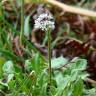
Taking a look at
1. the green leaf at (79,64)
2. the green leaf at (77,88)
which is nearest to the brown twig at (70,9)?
the green leaf at (79,64)

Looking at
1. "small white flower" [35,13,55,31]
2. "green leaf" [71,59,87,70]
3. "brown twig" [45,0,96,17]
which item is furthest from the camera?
"brown twig" [45,0,96,17]

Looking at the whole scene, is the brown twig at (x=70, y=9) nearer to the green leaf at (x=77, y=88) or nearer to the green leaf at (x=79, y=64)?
the green leaf at (x=79, y=64)

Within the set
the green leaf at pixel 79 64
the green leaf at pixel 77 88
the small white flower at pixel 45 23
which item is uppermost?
the small white flower at pixel 45 23

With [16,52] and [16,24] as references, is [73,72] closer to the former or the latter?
[16,52]

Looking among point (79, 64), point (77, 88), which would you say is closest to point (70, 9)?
point (79, 64)

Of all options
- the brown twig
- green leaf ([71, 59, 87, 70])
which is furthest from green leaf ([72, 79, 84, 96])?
the brown twig

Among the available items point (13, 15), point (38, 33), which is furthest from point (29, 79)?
point (13, 15)

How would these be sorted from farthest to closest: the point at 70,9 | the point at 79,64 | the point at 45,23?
the point at 70,9 → the point at 79,64 → the point at 45,23

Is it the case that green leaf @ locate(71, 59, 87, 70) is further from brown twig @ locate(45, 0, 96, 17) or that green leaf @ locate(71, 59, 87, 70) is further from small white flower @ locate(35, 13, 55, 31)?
brown twig @ locate(45, 0, 96, 17)

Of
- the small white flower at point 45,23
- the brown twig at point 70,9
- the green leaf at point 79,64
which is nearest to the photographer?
the small white flower at point 45,23

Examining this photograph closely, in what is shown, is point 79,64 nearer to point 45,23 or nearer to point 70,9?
point 45,23

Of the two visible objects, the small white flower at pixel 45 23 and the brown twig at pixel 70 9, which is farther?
the brown twig at pixel 70 9
